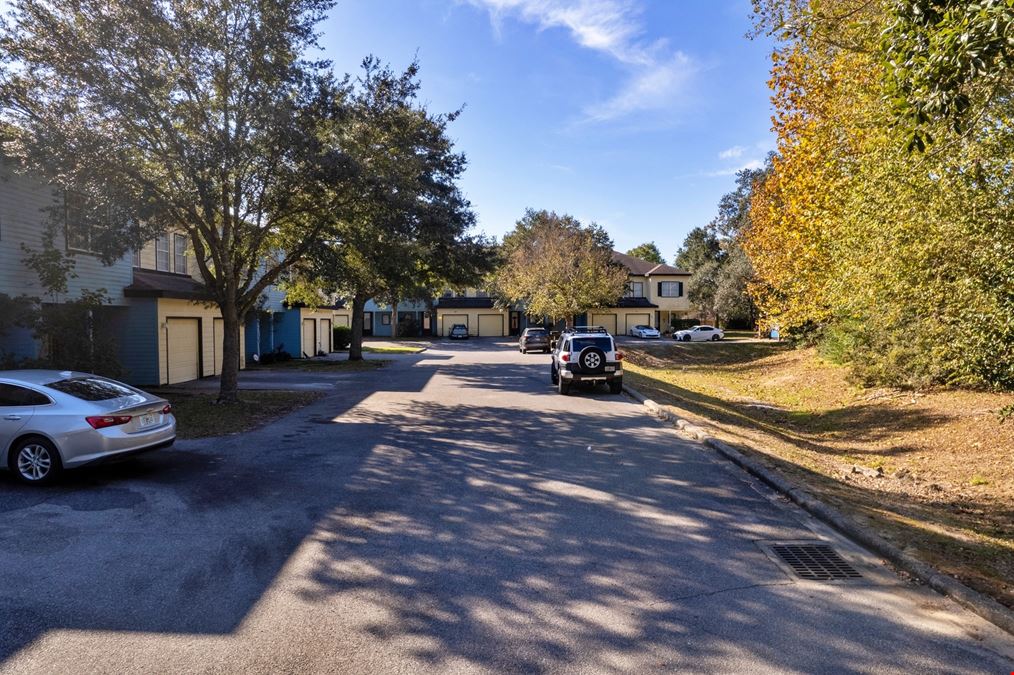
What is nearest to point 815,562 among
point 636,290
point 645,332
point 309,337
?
point 309,337

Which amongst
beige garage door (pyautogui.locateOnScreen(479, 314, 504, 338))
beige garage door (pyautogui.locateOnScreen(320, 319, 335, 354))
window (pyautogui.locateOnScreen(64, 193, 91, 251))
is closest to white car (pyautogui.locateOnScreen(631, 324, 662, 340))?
beige garage door (pyautogui.locateOnScreen(479, 314, 504, 338))

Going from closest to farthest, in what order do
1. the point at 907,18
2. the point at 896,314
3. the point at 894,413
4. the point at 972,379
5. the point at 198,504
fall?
1. the point at 907,18
2. the point at 198,504
3. the point at 972,379
4. the point at 896,314
5. the point at 894,413

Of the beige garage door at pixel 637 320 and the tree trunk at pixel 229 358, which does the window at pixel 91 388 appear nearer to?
the tree trunk at pixel 229 358

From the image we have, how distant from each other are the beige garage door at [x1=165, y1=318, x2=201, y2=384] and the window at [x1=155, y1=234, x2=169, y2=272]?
231 centimetres

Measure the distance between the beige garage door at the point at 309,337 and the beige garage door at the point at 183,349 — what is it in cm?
1158

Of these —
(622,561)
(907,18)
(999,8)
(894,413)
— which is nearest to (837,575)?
(622,561)

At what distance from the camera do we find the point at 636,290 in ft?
213

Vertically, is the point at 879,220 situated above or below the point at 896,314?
above

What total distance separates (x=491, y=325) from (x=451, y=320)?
427cm

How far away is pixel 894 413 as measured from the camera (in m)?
15.5

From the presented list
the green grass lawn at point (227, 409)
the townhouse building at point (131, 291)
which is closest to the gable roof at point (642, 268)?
the townhouse building at point (131, 291)

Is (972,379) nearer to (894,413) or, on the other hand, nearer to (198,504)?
(894,413)

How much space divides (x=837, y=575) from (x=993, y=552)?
200cm

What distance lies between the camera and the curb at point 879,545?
4345mm
